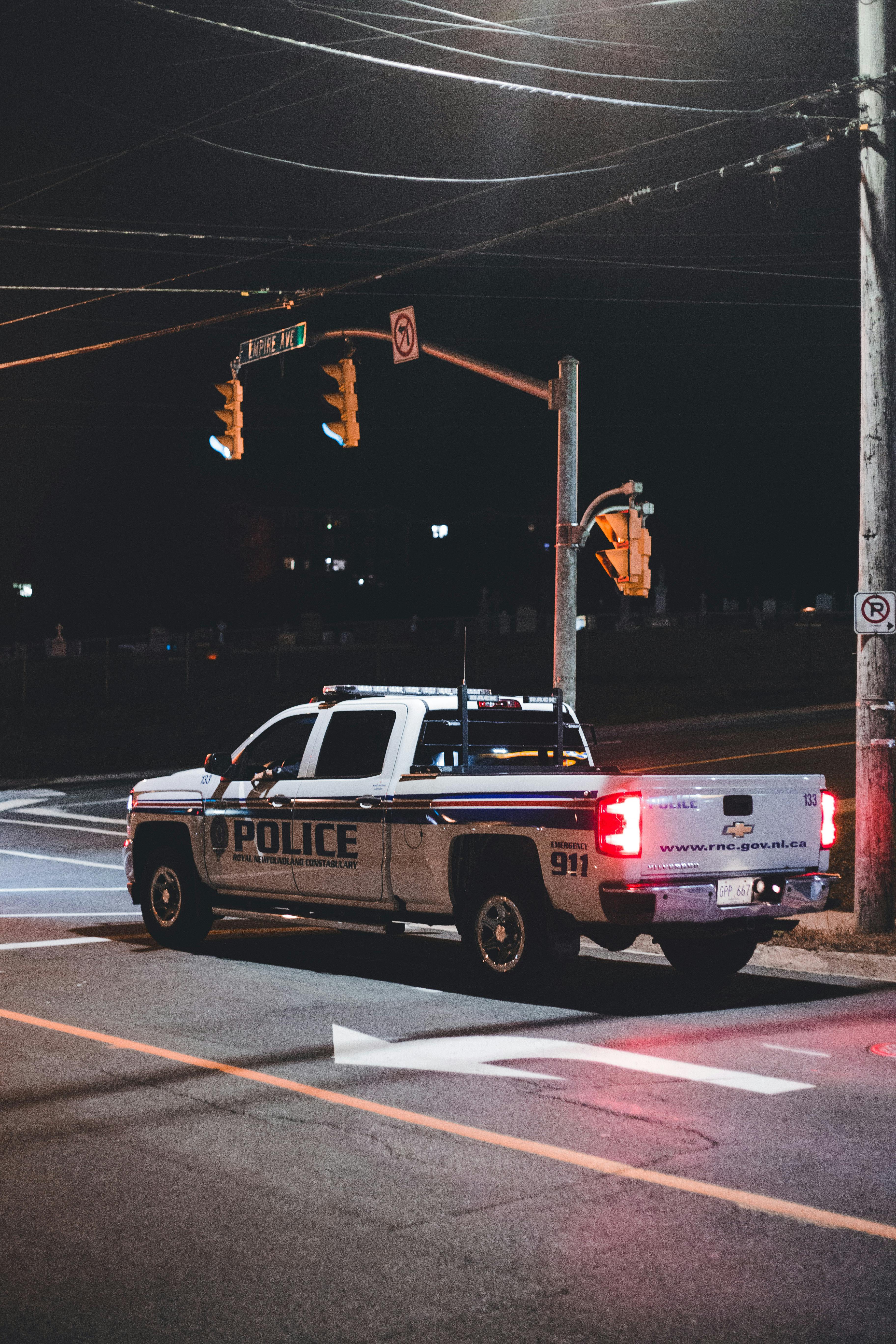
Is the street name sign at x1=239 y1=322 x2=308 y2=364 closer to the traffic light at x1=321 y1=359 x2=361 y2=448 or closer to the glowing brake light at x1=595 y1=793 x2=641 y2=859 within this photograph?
the traffic light at x1=321 y1=359 x2=361 y2=448

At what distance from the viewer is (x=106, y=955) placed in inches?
449

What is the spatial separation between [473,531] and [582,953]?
11237 centimetres

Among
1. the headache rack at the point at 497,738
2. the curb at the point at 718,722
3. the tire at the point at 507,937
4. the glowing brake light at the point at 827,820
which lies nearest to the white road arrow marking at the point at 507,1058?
the tire at the point at 507,937

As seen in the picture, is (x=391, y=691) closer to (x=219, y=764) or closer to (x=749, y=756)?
(x=219, y=764)

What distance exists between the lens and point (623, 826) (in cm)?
897

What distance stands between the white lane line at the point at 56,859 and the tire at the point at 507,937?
8804mm

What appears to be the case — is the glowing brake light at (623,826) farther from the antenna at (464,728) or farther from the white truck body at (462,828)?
the antenna at (464,728)

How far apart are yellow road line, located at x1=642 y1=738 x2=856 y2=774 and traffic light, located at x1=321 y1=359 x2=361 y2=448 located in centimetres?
1073

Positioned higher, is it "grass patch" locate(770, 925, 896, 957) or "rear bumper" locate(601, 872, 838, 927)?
"rear bumper" locate(601, 872, 838, 927)

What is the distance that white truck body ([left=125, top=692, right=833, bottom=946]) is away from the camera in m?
9.16

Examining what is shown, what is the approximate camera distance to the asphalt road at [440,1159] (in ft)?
14.2

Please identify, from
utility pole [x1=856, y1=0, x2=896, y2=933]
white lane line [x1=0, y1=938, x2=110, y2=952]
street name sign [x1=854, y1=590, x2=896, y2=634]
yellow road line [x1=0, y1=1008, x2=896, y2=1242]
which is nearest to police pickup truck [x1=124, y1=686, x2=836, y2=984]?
white lane line [x1=0, y1=938, x2=110, y2=952]

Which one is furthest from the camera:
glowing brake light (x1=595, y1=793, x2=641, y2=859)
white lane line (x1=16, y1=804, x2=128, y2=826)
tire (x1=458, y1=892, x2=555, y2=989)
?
white lane line (x1=16, y1=804, x2=128, y2=826)

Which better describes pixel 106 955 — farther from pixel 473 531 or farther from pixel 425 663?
pixel 473 531
